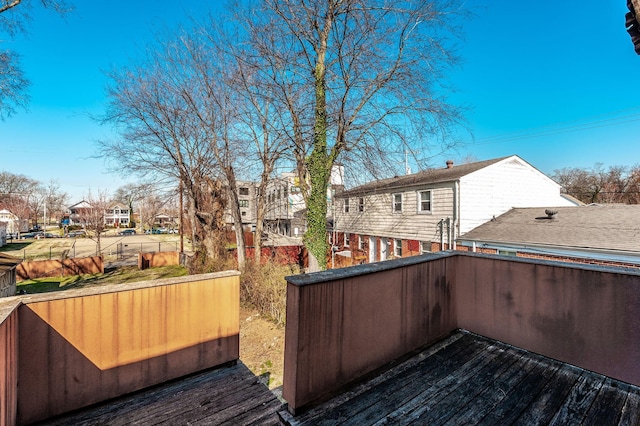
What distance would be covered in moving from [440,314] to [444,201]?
9.37m

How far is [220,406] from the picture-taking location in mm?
2646

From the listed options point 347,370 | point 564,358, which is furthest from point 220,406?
point 564,358

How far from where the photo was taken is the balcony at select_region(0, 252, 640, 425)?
2.21 m

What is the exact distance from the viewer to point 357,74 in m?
7.46

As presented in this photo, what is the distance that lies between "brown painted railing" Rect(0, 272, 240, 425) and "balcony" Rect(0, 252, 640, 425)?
0.4 inches

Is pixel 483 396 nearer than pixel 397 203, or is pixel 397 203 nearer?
pixel 483 396

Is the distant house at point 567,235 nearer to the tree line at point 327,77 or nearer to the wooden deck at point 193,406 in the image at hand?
the tree line at point 327,77

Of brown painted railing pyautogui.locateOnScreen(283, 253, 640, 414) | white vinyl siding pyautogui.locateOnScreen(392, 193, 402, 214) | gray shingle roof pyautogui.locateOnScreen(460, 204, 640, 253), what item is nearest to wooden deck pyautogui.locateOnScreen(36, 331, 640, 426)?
brown painted railing pyautogui.locateOnScreen(283, 253, 640, 414)

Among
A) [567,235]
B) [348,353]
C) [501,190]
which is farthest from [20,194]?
[567,235]

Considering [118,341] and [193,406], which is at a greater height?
[118,341]

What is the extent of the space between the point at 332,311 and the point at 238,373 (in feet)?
5.70

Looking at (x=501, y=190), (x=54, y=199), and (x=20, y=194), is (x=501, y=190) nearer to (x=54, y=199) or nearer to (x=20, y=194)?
(x=20, y=194)

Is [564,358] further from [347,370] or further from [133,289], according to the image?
[133,289]

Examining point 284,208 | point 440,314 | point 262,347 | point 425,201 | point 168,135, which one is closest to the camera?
point 440,314
